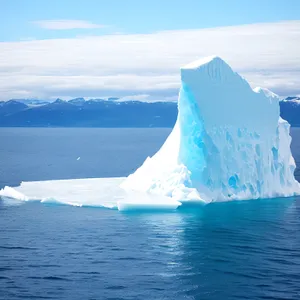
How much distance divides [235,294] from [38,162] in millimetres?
43642

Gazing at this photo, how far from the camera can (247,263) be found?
19.7 m

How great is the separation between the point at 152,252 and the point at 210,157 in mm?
9656

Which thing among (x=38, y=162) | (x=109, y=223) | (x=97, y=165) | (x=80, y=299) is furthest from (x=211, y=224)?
(x=38, y=162)

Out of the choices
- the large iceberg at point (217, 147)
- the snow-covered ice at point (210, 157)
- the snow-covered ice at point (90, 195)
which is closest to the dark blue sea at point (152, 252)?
the snow-covered ice at point (90, 195)

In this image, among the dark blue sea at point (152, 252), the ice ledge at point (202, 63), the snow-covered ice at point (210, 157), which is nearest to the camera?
the dark blue sea at point (152, 252)

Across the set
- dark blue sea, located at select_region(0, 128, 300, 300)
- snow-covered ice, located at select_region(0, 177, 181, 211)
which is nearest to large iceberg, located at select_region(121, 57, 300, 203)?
snow-covered ice, located at select_region(0, 177, 181, 211)

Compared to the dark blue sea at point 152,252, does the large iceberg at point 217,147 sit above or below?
above

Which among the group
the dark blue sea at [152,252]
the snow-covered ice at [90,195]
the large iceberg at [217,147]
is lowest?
the dark blue sea at [152,252]

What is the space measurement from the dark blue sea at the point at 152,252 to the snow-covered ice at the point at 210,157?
0.76 metres

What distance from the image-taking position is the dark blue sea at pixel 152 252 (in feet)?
55.8

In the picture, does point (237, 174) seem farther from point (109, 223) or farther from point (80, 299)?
point (80, 299)

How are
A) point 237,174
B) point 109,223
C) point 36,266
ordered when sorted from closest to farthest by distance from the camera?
1. point 36,266
2. point 109,223
3. point 237,174

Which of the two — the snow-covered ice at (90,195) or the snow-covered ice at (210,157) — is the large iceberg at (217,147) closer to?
the snow-covered ice at (210,157)

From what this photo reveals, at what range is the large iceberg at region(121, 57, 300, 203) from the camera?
2938 cm
